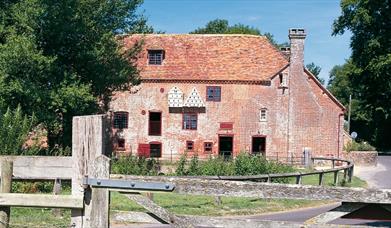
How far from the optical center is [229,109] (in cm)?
4356

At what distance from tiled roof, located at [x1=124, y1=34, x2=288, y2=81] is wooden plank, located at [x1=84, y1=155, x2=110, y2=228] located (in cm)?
3779

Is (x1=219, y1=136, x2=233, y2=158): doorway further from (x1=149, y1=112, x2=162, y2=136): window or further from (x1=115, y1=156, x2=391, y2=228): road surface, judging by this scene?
(x1=115, y1=156, x2=391, y2=228): road surface

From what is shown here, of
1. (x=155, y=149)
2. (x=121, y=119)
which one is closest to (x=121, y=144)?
(x=121, y=119)

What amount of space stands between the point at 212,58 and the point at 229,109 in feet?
14.1

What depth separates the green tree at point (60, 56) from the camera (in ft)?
85.9

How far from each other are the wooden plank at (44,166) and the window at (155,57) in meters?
38.9

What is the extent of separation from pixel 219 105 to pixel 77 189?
126 feet

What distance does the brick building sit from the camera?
142 feet

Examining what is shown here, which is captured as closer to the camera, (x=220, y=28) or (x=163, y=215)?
(x=163, y=215)

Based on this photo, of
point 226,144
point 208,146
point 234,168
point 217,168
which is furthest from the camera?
point 226,144

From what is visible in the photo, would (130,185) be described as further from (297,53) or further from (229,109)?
(297,53)

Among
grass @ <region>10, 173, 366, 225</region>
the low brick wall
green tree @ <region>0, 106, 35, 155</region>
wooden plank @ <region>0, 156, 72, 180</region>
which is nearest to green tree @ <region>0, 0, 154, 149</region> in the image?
green tree @ <region>0, 106, 35, 155</region>

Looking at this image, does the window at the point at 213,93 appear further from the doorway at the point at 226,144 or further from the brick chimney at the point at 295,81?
the brick chimney at the point at 295,81

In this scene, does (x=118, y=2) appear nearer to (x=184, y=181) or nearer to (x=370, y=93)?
(x=184, y=181)
